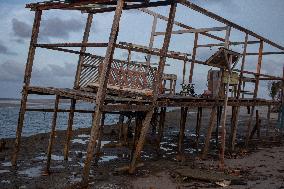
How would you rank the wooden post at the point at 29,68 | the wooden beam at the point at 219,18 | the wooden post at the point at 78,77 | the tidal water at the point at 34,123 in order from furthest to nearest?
the tidal water at the point at 34,123, the wooden post at the point at 78,77, the wooden post at the point at 29,68, the wooden beam at the point at 219,18

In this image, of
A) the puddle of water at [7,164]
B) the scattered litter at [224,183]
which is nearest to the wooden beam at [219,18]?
the scattered litter at [224,183]

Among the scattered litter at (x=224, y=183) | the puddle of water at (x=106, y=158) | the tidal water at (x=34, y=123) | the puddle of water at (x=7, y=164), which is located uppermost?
the scattered litter at (x=224, y=183)

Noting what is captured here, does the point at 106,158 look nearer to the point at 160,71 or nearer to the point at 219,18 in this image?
the point at 160,71

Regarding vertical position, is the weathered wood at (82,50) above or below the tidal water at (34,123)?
above

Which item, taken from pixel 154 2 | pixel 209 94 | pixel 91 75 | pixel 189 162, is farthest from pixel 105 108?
pixel 209 94

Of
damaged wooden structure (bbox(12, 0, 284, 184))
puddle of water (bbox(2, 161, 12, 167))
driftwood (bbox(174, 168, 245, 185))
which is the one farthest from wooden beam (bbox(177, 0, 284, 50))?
puddle of water (bbox(2, 161, 12, 167))

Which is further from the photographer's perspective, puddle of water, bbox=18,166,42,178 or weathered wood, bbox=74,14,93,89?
weathered wood, bbox=74,14,93,89

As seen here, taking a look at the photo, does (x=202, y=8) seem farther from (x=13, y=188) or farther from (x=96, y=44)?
(x=13, y=188)

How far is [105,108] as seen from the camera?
7266 mm

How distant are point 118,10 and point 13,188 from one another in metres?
4.99

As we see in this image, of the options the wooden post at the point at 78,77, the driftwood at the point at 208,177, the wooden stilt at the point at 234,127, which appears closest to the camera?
the driftwood at the point at 208,177

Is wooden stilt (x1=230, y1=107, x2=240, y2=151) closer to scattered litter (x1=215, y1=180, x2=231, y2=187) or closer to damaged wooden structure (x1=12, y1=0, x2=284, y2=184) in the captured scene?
damaged wooden structure (x1=12, y1=0, x2=284, y2=184)

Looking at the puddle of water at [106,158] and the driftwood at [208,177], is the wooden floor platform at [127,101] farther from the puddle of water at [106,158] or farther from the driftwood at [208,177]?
the puddle of water at [106,158]

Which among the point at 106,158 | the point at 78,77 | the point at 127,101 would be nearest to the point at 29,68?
the point at 78,77
